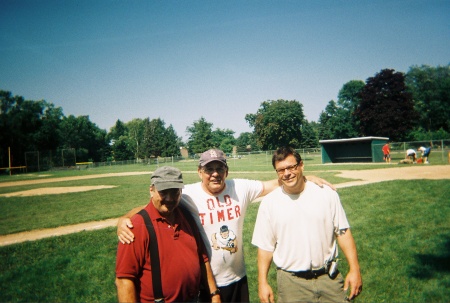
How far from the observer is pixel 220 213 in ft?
9.21

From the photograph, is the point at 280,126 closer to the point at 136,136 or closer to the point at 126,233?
the point at 136,136

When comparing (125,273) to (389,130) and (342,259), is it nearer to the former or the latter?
(342,259)

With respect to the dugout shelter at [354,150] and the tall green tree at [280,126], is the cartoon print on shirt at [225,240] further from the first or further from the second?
the tall green tree at [280,126]

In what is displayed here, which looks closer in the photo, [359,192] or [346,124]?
[359,192]

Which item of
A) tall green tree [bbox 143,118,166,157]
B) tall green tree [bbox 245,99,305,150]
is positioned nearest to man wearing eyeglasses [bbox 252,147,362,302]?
tall green tree [bbox 245,99,305,150]

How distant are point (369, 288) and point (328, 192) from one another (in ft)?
8.85

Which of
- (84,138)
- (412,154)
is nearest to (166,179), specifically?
(412,154)

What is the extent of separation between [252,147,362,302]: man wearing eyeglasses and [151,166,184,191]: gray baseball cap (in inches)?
36.4

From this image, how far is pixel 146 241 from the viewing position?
7.00ft

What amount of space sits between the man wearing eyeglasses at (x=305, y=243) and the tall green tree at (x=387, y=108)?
4986 centimetres

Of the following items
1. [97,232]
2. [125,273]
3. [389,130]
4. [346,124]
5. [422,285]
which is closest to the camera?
[125,273]

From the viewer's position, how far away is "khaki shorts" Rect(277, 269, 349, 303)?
2.48 meters

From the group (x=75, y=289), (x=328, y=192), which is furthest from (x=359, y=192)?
(x=75, y=289)

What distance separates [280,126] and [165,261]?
61.6m
